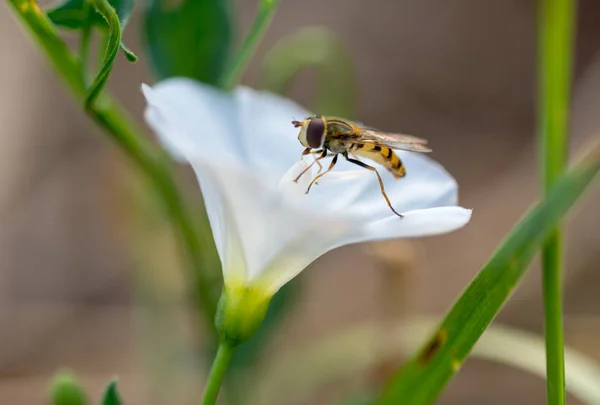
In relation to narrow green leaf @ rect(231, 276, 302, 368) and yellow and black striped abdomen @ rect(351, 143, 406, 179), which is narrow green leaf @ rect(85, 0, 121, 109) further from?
narrow green leaf @ rect(231, 276, 302, 368)

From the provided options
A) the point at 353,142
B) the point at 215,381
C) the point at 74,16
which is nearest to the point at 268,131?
the point at 353,142

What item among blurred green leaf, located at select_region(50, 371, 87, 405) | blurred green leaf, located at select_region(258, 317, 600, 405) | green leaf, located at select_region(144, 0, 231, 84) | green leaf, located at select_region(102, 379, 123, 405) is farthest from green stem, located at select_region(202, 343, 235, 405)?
blurred green leaf, located at select_region(258, 317, 600, 405)

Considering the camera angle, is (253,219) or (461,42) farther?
(461,42)

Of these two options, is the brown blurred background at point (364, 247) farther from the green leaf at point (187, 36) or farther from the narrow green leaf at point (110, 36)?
the narrow green leaf at point (110, 36)

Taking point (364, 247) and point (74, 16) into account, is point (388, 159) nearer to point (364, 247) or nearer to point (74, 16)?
point (74, 16)

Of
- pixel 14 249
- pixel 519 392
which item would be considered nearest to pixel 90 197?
pixel 14 249

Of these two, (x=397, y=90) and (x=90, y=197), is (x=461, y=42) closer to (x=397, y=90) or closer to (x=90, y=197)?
(x=397, y=90)

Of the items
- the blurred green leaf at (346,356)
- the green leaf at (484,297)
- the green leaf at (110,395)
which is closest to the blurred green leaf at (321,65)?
the blurred green leaf at (346,356)
